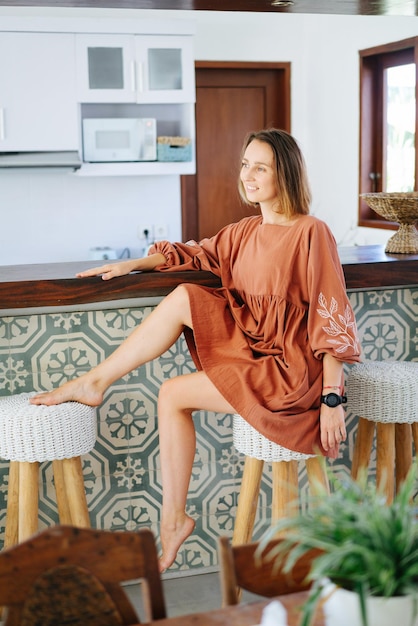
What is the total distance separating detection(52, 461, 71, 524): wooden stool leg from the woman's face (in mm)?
977

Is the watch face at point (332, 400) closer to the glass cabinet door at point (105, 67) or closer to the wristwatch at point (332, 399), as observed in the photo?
the wristwatch at point (332, 399)

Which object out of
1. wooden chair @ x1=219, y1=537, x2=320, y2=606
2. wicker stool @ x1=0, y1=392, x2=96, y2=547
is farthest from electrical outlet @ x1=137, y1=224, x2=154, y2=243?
wooden chair @ x1=219, y1=537, x2=320, y2=606

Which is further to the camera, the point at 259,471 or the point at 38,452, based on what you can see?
the point at 259,471

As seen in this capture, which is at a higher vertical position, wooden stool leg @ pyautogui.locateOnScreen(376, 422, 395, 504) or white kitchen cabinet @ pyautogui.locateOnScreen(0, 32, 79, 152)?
white kitchen cabinet @ pyautogui.locateOnScreen(0, 32, 79, 152)

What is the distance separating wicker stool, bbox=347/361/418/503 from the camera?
8.73 ft

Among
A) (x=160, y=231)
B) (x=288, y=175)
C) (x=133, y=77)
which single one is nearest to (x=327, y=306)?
(x=288, y=175)

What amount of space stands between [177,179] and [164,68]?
83 centimetres

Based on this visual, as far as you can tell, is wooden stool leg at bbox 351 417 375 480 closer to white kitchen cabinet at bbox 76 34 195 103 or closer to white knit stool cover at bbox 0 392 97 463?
white knit stool cover at bbox 0 392 97 463

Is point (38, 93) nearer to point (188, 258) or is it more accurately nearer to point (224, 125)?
point (224, 125)

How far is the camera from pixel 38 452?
2359 millimetres

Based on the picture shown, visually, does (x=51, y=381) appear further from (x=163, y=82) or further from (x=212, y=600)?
(x=163, y=82)

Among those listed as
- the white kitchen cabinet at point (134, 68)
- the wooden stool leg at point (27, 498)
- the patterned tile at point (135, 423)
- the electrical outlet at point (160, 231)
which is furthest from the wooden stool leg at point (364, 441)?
the electrical outlet at point (160, 231)

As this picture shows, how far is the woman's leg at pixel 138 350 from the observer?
8.21ft

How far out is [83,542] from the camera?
1299 mm
